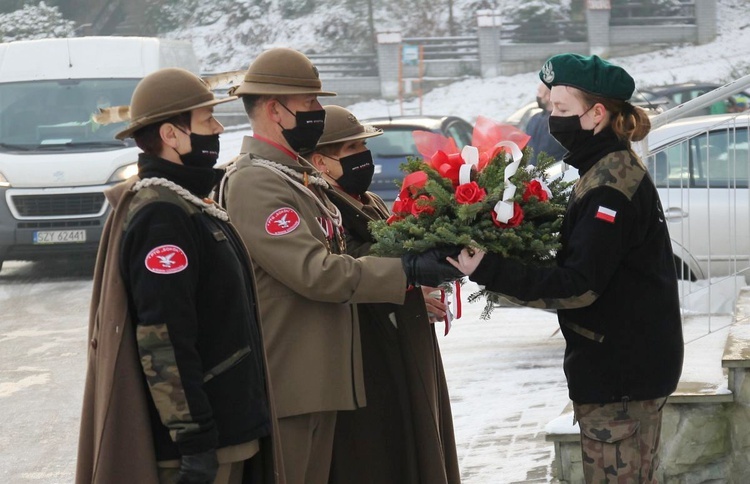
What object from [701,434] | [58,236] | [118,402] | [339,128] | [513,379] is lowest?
[513,379]

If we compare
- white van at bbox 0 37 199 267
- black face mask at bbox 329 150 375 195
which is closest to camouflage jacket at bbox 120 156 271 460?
black face mask at bbox 329 150 375 195

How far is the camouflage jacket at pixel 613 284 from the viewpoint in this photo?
3777 mm

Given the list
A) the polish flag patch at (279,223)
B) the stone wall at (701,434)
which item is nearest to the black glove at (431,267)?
the polish flag patch at (279,223)

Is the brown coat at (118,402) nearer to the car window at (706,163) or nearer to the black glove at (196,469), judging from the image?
the black glove at (196,469)

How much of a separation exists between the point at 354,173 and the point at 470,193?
89cm

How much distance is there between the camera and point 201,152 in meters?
3.62

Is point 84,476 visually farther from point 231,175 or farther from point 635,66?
point 635,66

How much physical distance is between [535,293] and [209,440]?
1.17 m

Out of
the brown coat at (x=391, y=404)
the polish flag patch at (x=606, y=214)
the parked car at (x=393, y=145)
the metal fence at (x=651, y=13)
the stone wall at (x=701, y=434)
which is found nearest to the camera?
the polish flag patch at (x=606, y=214)

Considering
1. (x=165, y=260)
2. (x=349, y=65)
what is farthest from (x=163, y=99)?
(x=349, y=65)

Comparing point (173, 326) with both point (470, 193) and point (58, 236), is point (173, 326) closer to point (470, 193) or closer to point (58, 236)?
point (470, 193)

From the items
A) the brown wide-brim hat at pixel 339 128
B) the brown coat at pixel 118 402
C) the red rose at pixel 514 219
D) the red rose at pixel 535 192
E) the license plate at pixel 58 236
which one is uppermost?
the brown wide-brim hat at pixel 339 128

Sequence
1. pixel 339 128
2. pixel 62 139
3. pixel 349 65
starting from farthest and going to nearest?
1. pixel 349 65
2. pixel 62 139
3. pixel 339 128

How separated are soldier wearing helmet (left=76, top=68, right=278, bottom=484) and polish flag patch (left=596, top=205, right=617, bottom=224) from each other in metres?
1.11
